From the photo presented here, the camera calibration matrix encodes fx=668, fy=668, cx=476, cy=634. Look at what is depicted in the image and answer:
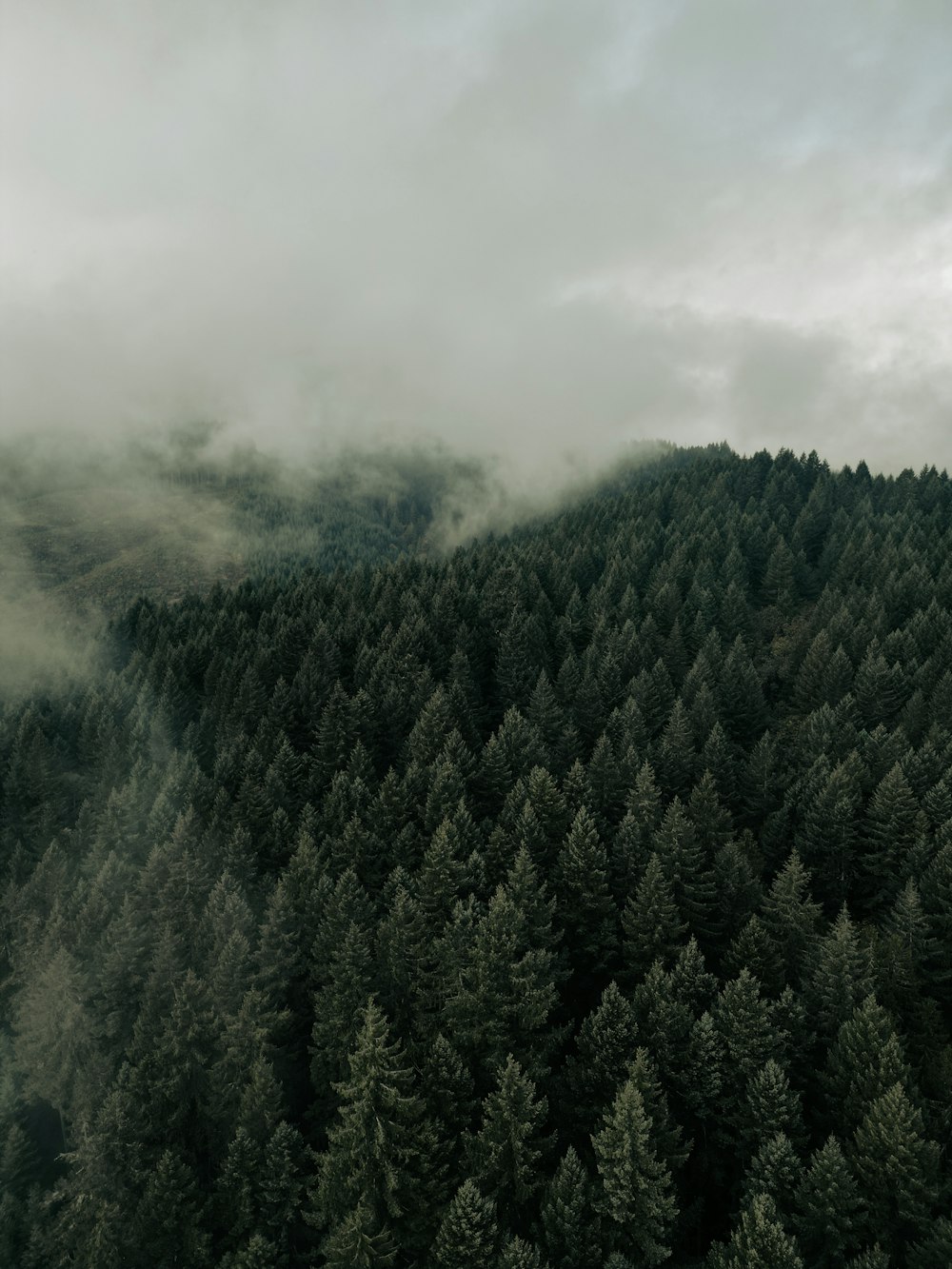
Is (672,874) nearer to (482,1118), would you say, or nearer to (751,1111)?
(751,1111)

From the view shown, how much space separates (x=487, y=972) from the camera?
38750 millimetres

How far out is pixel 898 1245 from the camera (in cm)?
3048

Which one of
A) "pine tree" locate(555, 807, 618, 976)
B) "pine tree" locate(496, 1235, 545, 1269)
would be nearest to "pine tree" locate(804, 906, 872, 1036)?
"pine tree" locate(555, 807, 618, 976)

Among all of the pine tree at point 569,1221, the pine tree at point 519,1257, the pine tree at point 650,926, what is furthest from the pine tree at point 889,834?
the pine tree at point 519,1257

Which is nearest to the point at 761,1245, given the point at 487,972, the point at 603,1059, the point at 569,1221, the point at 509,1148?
the point at 569,1221

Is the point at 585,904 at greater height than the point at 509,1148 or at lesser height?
greater

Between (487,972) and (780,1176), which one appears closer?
(780,1176)

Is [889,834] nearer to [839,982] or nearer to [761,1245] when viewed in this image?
[839,982]

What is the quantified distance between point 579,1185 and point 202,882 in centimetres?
3396

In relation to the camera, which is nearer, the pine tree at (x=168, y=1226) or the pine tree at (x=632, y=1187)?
the pine tree at (x=632, y=1187)

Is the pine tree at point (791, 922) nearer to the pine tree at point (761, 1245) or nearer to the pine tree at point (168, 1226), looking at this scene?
the pine tree at point (761, 1245)

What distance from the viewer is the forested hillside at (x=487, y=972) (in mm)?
33031

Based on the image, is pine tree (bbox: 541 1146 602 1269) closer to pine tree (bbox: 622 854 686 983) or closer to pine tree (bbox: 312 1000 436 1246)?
pine tree (bbox: 312 1000 436 1246)

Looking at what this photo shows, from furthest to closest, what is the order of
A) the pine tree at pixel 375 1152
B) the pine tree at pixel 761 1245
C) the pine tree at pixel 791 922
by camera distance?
the pine tree at pixel 791 922 < the pine tree at pixel 375 1152 < the pine tree at pixel 761 1245
